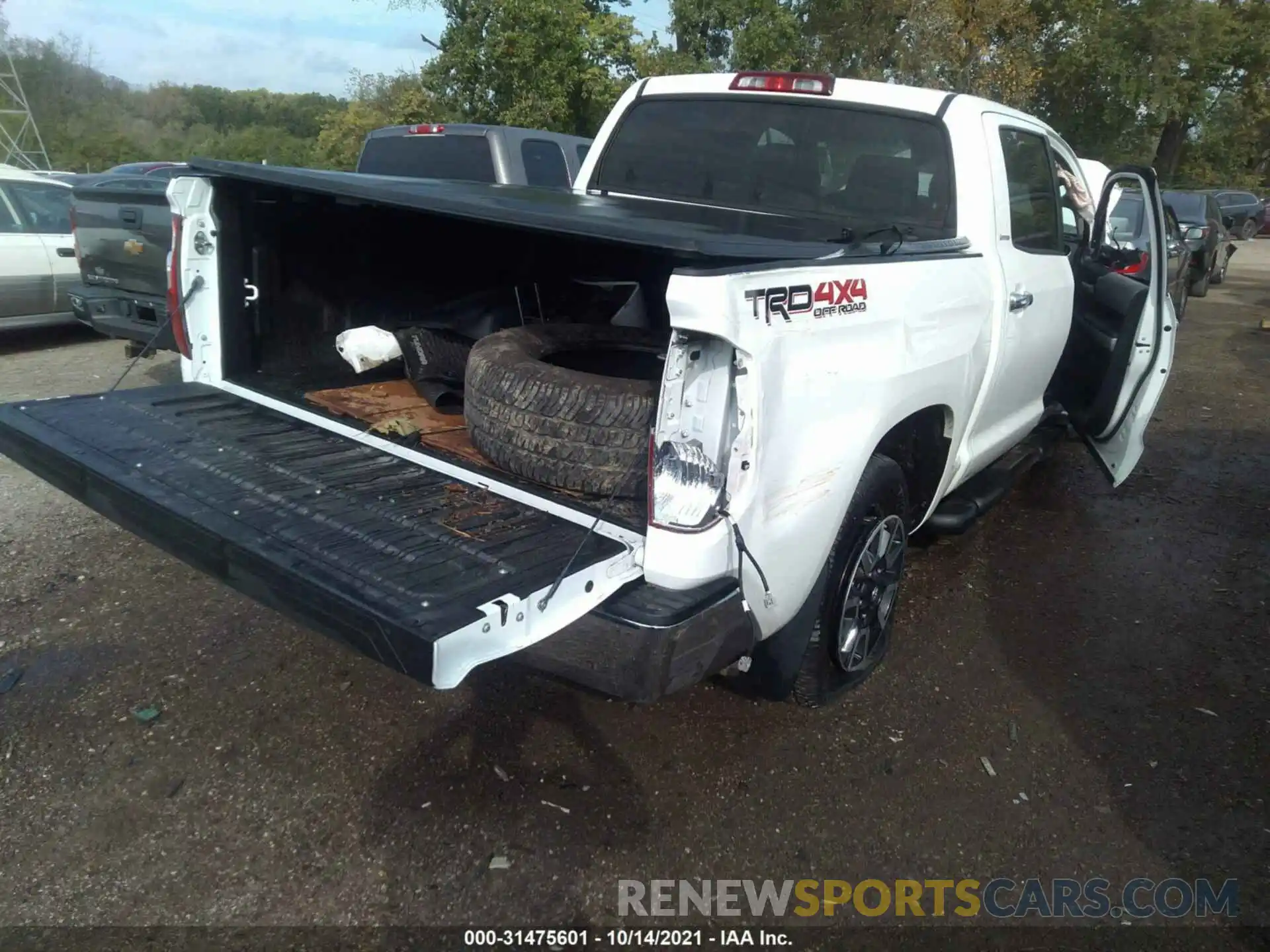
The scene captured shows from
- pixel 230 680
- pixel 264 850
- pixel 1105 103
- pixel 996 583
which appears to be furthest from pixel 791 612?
pixel 1105 103

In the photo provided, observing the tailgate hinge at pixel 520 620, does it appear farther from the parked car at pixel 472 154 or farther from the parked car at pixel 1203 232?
the parked car at pixel 1203 232

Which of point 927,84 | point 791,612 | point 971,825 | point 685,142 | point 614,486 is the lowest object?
point 971,825

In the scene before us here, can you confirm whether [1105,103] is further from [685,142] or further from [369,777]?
[369,777]

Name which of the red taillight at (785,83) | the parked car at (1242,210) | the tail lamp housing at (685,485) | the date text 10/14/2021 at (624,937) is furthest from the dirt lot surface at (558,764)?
the parked car at (1242,210)

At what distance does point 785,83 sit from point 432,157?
5.27m

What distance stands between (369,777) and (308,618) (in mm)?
831

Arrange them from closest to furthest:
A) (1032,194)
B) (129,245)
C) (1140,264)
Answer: (1032,194) → (1140,264) → (129,245)

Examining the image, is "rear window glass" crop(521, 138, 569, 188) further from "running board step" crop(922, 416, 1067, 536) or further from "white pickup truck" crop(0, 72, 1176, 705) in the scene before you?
"running board step" crop(922, 416, 1067, 536)

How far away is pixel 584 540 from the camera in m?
2.40

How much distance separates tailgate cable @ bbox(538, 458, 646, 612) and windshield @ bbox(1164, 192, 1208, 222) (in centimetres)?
1549

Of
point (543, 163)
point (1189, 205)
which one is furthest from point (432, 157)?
point (1189, 205)

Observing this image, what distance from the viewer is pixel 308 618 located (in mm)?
2379

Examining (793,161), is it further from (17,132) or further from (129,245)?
(17,132)

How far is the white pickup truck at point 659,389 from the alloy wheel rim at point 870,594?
0.06 ft
